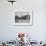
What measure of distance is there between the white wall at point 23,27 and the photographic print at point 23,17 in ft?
0.43

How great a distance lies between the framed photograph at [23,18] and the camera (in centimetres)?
445

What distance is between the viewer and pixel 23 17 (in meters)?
4.48

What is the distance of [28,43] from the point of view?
12.6ft

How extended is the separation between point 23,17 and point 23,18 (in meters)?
0.03

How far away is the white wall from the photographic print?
0.43 ft

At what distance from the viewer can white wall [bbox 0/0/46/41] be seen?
4434 millimetres

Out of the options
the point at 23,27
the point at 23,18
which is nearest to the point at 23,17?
the point at 23,18

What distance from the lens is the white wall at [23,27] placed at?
4.43 meters

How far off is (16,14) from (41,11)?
2.68 feet

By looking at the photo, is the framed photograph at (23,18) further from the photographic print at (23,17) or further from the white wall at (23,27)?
the white wall at (23,27)

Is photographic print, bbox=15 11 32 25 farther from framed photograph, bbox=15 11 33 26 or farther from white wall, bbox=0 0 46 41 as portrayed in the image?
white wall, bbox=0 0 46 41

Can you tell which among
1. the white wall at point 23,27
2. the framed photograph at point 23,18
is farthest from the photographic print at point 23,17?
the white wall at point 23,27

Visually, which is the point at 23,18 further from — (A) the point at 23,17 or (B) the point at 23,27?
(B) the point at 23,27

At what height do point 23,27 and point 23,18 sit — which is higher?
point 23,18
